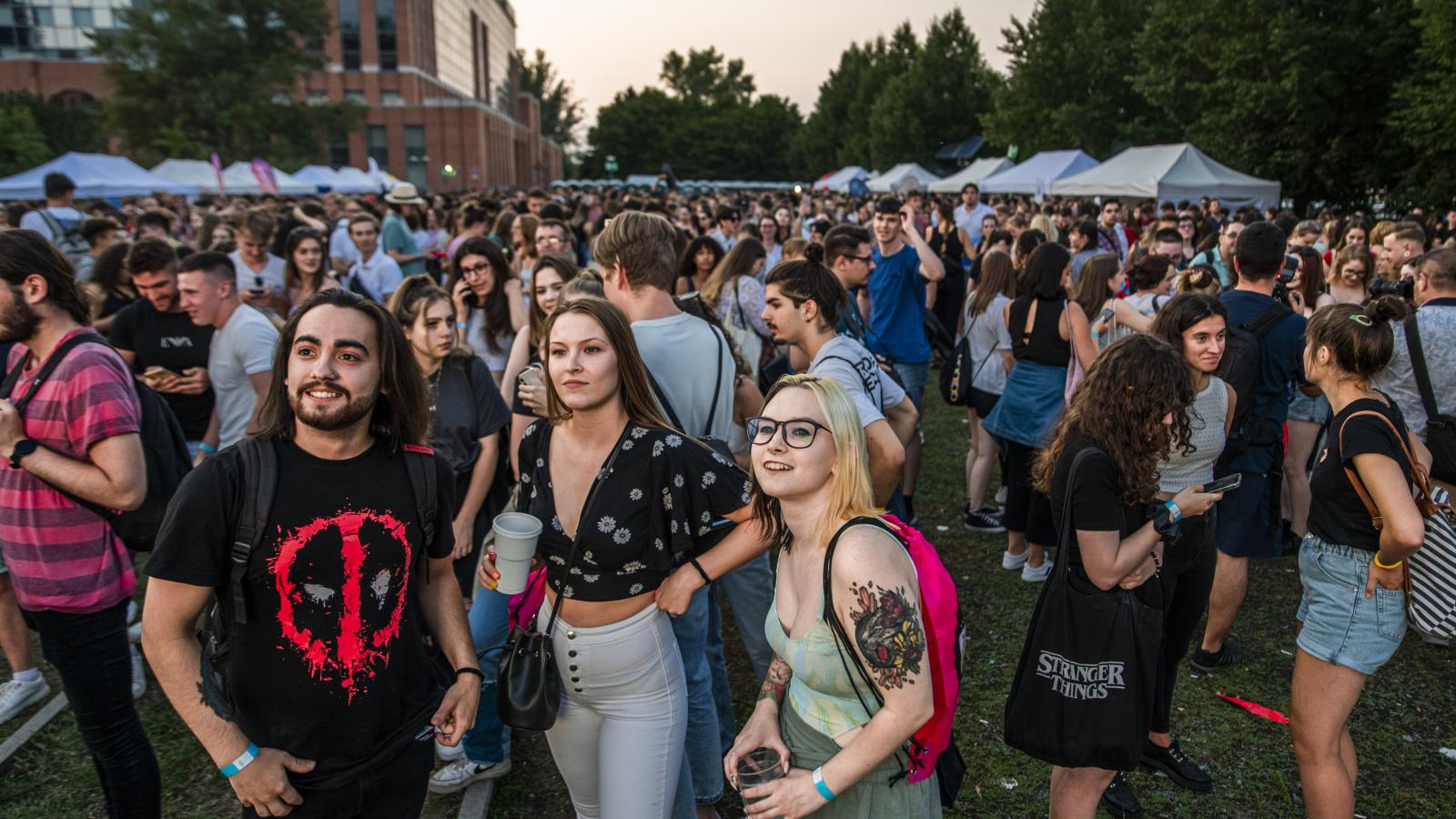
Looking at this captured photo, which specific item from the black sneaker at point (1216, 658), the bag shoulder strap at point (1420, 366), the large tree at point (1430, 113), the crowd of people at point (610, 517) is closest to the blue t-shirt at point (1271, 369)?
the crowd of people at point (610, 517)

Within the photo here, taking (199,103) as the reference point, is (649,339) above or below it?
below

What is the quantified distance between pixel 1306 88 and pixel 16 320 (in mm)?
26519

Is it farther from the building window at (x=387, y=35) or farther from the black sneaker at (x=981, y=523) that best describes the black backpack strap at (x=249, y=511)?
the building window at (x=387, y=35)

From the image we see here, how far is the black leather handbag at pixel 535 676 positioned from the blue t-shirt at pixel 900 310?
13.2 ft

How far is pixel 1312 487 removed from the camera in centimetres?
325

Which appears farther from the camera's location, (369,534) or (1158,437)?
(1158,437)

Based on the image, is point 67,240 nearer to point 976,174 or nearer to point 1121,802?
point 1121,802

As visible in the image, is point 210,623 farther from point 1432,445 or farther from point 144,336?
point 1432,445

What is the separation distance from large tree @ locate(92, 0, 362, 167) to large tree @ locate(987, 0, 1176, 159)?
40487mm

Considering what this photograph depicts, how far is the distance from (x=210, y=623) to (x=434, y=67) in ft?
301

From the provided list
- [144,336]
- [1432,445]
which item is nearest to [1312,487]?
[1432,445]

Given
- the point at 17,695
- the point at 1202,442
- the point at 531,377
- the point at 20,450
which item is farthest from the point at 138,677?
the point at 1202,442

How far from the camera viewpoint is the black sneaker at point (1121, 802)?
11.7ft

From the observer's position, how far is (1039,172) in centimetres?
2444
